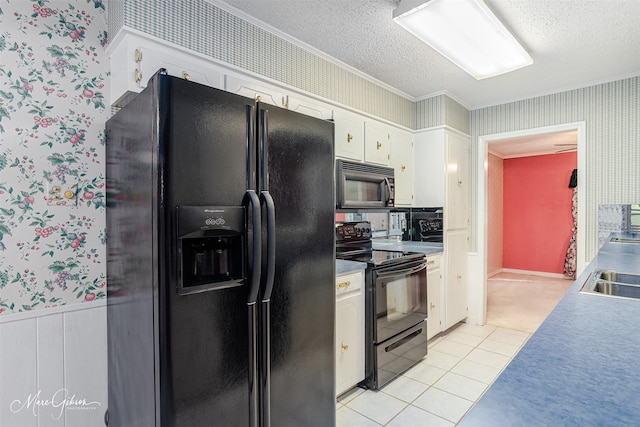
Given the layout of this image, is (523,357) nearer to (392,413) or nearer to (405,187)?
(392,413)

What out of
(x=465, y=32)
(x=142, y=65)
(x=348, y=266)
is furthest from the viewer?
(x=348, y=266)

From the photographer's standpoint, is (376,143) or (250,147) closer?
(250,147)

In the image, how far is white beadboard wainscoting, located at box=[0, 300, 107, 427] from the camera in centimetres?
155

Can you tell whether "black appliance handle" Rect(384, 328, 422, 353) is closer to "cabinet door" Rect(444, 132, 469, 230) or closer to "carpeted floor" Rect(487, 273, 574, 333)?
"cabinet door" Rect(444, 132, 469, 230)

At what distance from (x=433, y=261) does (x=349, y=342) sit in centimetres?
137

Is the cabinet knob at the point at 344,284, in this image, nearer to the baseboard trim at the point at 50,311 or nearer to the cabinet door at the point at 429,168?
the baseboard trim at the point at 50,311

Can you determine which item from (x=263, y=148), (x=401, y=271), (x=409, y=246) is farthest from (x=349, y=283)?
(x=409, y=246)

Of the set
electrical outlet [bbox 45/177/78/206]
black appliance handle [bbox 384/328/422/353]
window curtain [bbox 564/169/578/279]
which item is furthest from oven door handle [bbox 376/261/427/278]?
window curtain [bbox 564/169/578/279]

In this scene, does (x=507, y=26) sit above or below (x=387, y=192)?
above

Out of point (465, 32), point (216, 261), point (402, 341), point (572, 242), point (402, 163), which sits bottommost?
point (402, 341)

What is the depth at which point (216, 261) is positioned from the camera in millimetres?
1353

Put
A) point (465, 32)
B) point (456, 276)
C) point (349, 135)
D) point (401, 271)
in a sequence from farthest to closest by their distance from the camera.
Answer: point (456, 276) → point (349, 135) → point (401, 271) → point (465, 32)

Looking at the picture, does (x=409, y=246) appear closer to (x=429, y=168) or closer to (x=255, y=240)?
(x=429, y=168)

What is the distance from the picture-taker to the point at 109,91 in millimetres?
1838
